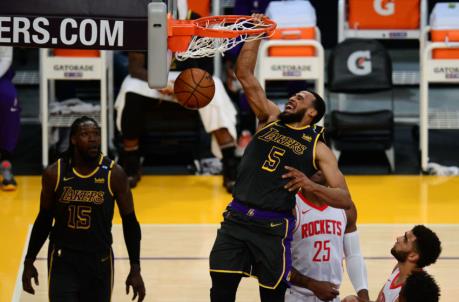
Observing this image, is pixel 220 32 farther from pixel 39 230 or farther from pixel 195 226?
pixel 195 226

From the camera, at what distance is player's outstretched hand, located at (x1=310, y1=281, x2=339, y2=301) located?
19.7 feet

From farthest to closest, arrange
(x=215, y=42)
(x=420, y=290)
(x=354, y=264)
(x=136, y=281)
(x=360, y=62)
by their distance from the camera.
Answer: (x=360, y=62), (x=136, y=281), (x=354, y=264), (x=215, y=42), (x=420, y=290)

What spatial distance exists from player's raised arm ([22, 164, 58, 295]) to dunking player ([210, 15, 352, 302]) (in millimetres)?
941

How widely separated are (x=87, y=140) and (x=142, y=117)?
4.24 m

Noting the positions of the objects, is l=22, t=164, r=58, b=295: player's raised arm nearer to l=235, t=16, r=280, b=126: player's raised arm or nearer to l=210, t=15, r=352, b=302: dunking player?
l=210, t=15, r=352, b=302: dunking player

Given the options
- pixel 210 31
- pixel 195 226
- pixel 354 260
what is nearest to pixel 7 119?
pixel 195 226

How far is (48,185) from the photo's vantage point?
6.19 m

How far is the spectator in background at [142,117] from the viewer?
10.2 meters

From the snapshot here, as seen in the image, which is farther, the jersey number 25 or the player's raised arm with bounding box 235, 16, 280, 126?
the player's raised arm with bounding box 235, 16, 280, 126

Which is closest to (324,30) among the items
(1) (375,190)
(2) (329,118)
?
(2) (329,118)

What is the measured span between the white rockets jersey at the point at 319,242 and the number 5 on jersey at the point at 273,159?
271mm

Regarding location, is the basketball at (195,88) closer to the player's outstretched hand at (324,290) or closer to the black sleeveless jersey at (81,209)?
the black sleeveless jersey at (81,209)

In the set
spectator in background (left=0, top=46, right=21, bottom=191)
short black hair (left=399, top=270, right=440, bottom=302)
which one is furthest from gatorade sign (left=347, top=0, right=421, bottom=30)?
short black hair (left=399, top=270, right=440, bottom=302)

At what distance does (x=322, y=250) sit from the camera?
6.12 metres
